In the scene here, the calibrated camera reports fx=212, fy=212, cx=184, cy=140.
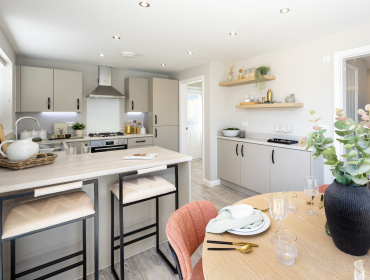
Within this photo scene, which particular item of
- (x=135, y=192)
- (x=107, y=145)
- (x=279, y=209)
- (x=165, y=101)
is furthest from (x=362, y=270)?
(x=165, y=101)

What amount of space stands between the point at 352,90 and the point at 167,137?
361 cm

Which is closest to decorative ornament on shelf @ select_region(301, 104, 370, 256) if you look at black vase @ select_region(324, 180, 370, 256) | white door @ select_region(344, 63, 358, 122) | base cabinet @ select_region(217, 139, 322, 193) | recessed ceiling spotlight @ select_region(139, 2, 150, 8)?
black vase @ select_region(324, 180, 370, 256)

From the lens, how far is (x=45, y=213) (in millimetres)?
1354

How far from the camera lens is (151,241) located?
2.23m

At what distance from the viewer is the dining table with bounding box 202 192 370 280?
752mm

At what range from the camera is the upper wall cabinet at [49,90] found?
3664 mm

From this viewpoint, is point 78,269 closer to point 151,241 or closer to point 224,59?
point 151,241

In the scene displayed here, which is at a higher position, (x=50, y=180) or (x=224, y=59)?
(x=224, y=59)

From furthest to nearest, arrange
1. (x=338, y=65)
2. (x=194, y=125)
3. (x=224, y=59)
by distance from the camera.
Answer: (x=194, y=125), (x=224, y=59), (x=338, y=65)

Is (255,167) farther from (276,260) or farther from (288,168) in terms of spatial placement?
(276,260)

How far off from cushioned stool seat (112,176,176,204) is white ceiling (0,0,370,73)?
170 cm

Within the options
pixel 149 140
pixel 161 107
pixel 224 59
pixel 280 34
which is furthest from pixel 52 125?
pixel 280 34

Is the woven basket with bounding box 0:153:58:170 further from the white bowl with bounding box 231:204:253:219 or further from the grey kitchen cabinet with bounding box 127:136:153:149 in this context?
the grey kitchen cabinet with bounding box 127:136:153:149

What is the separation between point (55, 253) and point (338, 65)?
3.79 metres
